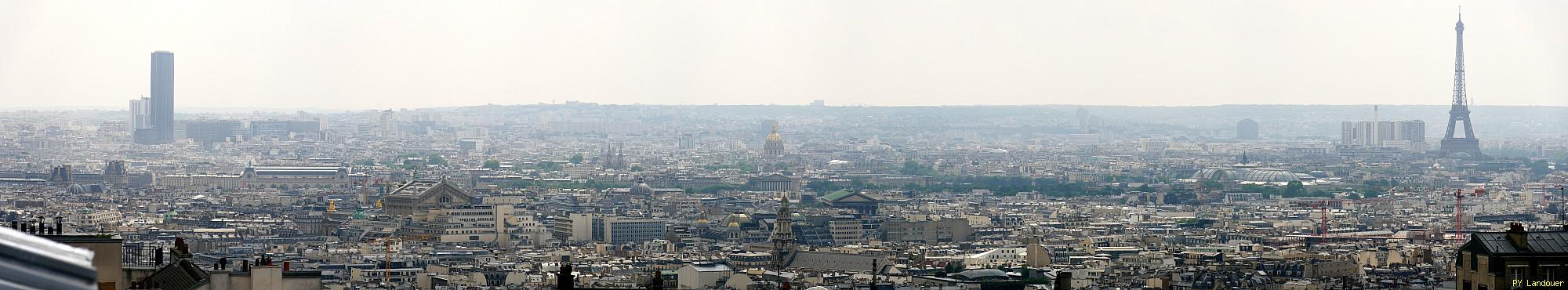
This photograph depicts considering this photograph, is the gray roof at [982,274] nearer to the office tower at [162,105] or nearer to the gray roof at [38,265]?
the gray roof at [38,265]

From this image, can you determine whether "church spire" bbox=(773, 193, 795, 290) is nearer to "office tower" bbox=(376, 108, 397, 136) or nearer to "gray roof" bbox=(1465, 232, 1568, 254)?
"gray roof" bbox=(1465, 232, 1568, 254)

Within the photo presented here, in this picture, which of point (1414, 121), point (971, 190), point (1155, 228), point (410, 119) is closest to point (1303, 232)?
point (1155, 228)

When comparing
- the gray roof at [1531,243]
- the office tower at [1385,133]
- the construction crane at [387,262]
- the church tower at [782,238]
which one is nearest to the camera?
the gray roof at [1531,243]

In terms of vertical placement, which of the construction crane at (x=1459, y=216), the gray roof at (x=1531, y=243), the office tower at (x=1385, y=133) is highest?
the office tower at (x=1385, y=133)

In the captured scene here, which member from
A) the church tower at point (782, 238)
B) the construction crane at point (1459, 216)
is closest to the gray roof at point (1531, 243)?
the church tower at point (782, 238)

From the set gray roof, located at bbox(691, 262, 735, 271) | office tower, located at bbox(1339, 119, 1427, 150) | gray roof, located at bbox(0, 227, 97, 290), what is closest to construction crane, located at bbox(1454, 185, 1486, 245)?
gray roof, located at bbox(691, 262, 735, 271)

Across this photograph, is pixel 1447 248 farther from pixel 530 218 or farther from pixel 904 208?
pixel 904 208
